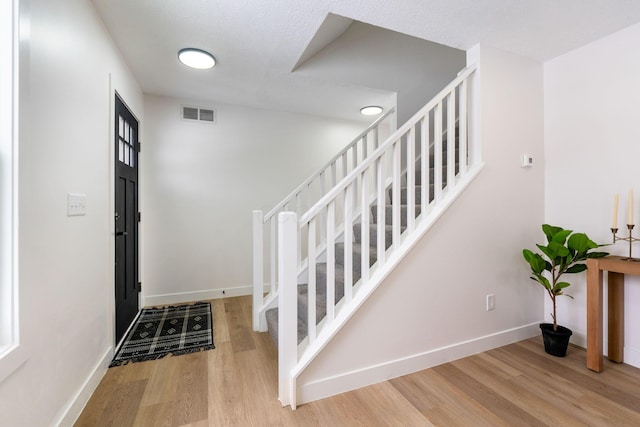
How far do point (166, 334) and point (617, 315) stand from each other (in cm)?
347

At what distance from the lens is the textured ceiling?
1675 millimetres

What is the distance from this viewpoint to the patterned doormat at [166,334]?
2.07 metres

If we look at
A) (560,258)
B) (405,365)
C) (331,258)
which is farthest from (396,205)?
(560,258)

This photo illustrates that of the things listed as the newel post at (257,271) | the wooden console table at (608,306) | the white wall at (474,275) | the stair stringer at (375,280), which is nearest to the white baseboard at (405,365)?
the white wall at (474,275)

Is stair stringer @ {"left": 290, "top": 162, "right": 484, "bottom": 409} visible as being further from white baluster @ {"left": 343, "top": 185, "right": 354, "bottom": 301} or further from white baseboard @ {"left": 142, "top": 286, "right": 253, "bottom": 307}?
white baseboard @ {"left": 142, "top": 286, "right": 253, "bottom": 307}

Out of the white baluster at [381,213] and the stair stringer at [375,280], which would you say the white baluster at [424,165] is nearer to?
the stair stringer at [375,280]

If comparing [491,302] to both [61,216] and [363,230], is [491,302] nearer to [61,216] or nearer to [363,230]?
[363,230]

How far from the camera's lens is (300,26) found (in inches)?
75.0

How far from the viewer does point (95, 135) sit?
5.81 feet

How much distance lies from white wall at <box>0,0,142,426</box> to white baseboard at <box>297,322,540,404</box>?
1188 millimetres

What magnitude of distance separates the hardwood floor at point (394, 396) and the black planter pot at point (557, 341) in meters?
0.07

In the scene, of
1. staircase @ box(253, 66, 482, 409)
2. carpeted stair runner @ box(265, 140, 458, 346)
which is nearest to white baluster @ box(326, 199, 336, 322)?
staircase @ box(253, 66, 482, 409)

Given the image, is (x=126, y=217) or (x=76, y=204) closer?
(x=76, y=204)

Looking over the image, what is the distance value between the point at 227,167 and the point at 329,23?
1949mm
